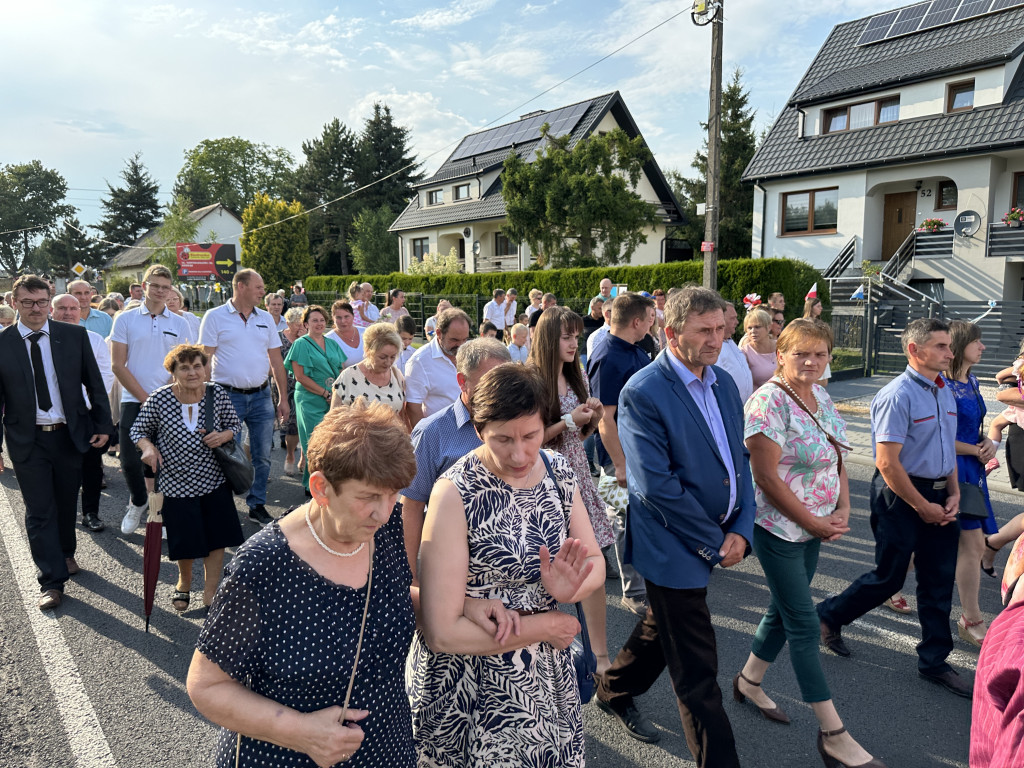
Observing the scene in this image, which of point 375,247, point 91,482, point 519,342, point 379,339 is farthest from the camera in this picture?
point 375,247

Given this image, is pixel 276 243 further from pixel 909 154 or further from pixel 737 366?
pixel 737 366

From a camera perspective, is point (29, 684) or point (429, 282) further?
point (429, 282)

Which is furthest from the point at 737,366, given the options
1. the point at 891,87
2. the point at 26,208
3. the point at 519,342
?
the point at 26,208

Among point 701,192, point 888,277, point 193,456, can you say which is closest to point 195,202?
point 701,192

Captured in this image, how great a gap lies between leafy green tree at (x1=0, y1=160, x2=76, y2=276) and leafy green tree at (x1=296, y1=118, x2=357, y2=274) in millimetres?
44691

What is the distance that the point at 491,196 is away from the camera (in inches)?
1336

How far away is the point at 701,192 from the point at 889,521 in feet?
135

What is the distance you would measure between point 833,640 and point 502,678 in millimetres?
2846

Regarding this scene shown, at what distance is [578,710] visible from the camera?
7.15 feet

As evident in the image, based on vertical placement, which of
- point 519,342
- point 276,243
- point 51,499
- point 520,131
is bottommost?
point 51,499

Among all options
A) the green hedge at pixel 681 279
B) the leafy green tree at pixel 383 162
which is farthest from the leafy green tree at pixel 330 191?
the green hedge at pixel 681 279

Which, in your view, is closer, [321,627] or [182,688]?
[321,627]

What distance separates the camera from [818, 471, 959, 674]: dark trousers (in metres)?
3.63

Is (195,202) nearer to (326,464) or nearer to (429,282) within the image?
Answer: (429,282)
